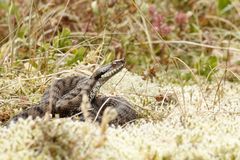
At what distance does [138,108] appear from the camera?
437cm

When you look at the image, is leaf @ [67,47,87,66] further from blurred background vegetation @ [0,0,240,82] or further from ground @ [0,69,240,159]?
ground @ [0,69,240,159]

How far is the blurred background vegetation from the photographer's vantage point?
16.9ft

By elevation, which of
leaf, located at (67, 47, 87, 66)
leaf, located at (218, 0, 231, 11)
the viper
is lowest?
the viper

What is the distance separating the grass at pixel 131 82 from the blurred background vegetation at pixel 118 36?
0.6 inches

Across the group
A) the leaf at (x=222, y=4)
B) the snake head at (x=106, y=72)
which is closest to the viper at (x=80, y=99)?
the snake head at (x=106, y=72)

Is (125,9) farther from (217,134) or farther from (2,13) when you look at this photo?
(217,134)

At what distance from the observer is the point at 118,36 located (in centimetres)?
656

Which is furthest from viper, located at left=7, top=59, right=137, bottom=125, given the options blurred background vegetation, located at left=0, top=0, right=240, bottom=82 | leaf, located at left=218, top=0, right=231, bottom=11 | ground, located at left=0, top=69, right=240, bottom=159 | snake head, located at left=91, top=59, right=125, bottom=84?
leaf, located at left=218, top=0, right=231, bottom=11

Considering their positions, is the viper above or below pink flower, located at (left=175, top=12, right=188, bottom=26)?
below

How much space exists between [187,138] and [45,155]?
835 millimetres

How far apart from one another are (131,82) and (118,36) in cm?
153

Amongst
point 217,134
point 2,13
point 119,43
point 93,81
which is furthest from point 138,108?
point 2,13

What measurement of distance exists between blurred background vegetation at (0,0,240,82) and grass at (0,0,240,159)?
0.02 meters

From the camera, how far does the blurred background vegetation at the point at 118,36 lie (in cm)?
516
